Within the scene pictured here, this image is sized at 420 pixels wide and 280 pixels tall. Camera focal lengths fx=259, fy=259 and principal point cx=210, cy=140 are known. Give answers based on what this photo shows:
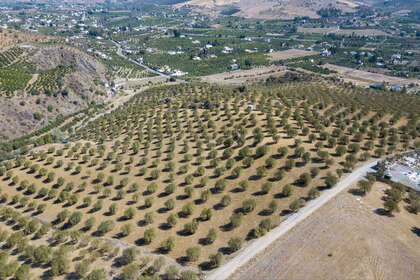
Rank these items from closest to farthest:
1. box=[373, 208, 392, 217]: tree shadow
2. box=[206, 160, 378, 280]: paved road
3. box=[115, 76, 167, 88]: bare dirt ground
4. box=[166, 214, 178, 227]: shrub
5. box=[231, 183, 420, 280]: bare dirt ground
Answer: box=[231, 183, 420, 280]: bare dirt ground → box=[206, 160, 378, 280]: paved road → box=[373, 208, 392, 217]: tree shadow → box=[166, 214, 178, 227]: shrub → box=[115, 76, 167, 88]: bare dirt ground

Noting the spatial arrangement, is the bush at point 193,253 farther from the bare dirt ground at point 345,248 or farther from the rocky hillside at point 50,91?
the rocky hillside at point 50,91

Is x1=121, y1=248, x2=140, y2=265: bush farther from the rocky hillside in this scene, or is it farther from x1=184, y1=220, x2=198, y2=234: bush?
the rocky hillside

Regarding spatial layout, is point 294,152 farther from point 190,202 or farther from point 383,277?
point 383,277

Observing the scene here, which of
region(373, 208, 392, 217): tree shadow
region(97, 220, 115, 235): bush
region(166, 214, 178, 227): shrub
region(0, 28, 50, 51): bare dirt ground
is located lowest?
region(97, 220, 115, 235): bush

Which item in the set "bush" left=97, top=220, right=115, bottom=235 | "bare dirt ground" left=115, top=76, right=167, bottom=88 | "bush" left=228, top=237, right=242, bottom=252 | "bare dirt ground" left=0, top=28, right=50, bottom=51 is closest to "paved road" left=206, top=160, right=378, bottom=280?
"bush" left=228, top=237, right=242, bottom=252

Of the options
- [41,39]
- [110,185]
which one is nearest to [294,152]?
[110,185]

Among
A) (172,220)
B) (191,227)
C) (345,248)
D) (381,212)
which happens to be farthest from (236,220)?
(381,212)

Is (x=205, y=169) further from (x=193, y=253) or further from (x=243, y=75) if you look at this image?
(x=243, y=75)
